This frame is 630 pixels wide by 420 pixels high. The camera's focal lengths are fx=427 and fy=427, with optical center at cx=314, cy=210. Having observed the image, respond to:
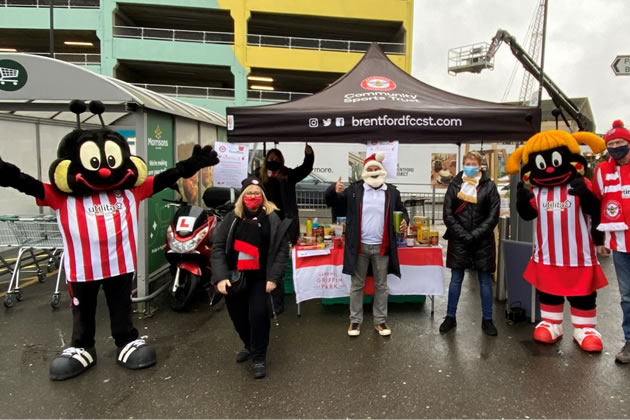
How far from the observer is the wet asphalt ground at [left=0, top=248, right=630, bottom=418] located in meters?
2.91

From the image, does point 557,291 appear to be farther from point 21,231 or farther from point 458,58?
point 458,58

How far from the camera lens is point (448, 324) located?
4.29 m

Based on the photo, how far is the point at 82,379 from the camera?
3330 millimetres

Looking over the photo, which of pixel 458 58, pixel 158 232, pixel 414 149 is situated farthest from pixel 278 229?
pixel 458 58

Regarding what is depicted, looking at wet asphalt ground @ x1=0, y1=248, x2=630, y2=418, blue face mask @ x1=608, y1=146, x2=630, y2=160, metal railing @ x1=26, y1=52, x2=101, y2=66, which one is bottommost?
wet asphalt ground @ x1=0, y1=248, x2=630, y2=418

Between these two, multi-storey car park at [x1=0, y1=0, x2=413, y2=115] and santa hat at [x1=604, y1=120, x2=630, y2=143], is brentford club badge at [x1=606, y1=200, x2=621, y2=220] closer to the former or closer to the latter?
santa hat at [x1=604, y1=120, x2=630, y2=143]

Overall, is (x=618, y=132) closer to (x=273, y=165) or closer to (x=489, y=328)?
(x=489, y=328)

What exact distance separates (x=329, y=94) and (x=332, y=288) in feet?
7.33

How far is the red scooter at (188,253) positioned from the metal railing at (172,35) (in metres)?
19.5

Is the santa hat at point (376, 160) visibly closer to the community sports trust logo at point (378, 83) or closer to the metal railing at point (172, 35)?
the community sports trust logo at point (378, 83)

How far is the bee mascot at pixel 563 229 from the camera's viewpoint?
372 cm

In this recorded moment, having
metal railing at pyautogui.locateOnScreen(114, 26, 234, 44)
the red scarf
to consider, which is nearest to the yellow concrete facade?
metal railing at pyautogui.locateOnScreen(114, 26, 234, 44)

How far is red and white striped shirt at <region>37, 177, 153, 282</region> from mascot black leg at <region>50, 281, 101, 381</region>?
0.38 ft

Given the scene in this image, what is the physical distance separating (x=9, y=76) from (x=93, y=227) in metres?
2.13
